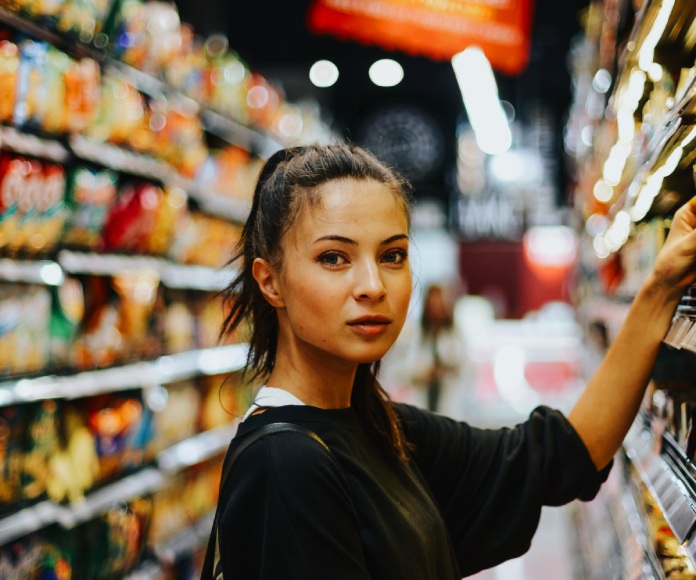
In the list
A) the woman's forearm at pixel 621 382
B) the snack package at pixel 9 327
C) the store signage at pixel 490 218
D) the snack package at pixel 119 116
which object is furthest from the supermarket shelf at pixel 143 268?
the store signage at pixel 490 218

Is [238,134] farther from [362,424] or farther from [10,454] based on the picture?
[362,424]

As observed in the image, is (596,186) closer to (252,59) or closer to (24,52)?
(24,52)

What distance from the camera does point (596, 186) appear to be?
392 centimetres

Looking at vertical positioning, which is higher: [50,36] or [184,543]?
[50,36]

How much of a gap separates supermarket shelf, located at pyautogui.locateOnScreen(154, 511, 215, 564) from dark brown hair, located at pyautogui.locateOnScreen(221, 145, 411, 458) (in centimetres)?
207

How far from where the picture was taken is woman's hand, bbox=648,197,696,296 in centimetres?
130

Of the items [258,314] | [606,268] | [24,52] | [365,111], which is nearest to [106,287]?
[24,52]

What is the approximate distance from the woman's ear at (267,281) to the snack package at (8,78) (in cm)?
144

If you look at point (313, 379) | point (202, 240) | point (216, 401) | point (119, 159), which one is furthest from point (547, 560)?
point (313, 379)

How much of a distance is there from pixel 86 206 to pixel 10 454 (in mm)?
917

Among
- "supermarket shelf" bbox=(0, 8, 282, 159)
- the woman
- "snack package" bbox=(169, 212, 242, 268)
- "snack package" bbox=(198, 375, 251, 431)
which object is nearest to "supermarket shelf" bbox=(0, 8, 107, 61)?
"supermarket shelf" bbox=(0, 8, 282, 159)

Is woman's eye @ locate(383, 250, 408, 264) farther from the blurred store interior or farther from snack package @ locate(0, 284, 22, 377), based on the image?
snack package @ locate(0, 284, 22, 377)

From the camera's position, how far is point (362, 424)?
1447mm

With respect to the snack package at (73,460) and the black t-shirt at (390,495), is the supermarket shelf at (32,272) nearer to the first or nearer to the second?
the snack package at (73,460)
